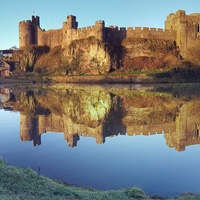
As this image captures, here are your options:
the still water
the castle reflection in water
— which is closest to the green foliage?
the still water

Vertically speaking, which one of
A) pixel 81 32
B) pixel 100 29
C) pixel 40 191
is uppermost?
pixel 81 32

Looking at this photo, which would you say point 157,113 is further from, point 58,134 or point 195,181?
point 195,181

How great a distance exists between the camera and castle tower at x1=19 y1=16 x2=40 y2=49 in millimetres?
56438

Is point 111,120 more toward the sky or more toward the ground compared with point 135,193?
more toward the sky

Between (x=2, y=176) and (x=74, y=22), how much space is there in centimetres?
4689

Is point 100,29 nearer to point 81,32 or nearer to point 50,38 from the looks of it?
point 81,32

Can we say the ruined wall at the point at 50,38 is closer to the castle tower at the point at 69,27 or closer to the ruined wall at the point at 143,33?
the castle tower at the point at 69,27

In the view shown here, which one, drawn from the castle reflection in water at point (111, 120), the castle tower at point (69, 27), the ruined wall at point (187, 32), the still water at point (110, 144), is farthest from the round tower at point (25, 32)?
the still water at point (110, 144)

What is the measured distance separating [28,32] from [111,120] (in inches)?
1828

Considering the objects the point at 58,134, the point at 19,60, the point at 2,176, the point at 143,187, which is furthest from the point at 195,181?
the point at 19,60

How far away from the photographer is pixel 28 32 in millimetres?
56531

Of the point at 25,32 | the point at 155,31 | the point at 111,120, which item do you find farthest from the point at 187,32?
the point at 111,120

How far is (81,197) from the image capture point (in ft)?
16.7

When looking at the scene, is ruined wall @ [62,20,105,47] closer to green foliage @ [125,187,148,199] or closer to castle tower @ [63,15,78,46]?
castle tower @ [63,15,78,46]
